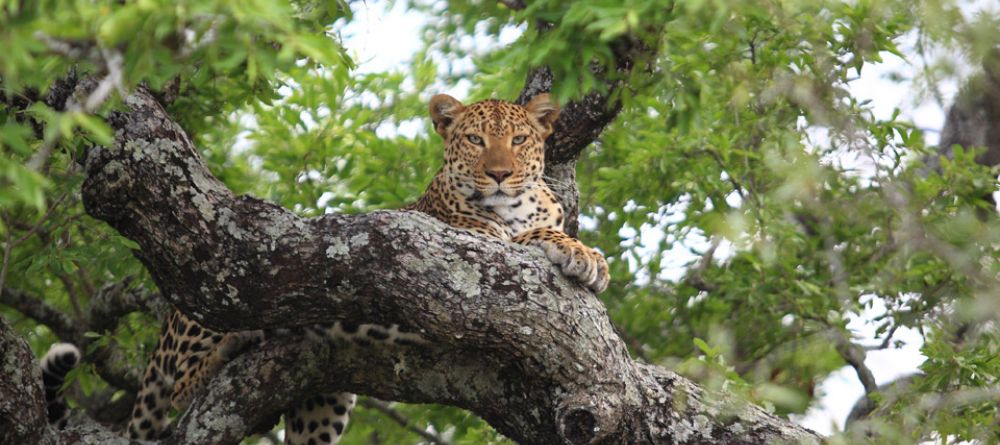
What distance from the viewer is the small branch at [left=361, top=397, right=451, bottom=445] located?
847 cm

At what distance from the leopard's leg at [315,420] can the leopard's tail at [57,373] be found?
3.71 ft

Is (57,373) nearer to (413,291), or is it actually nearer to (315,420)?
(315,420)

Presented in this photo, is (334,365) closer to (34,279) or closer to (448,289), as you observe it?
(448,289)

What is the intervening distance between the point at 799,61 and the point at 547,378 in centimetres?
239

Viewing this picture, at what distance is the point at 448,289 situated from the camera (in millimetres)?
5457

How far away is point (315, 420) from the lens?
7148mm

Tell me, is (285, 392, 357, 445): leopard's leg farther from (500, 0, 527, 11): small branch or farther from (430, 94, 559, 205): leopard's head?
(500, 0, 527, 11): small branch

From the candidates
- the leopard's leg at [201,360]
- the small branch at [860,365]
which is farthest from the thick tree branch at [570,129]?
the leopard's leg at [201,360]

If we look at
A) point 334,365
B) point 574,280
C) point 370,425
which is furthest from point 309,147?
point 574,280

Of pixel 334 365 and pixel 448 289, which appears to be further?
pixel 334 365

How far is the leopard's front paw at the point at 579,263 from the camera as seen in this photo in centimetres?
575

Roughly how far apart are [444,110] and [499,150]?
0.65 meters

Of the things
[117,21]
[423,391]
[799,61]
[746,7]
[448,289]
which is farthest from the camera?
[799,61]

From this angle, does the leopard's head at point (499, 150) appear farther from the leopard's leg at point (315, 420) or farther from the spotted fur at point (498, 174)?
the leopard's leg at point (315, 420)
